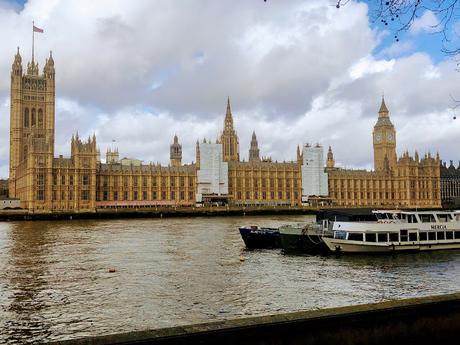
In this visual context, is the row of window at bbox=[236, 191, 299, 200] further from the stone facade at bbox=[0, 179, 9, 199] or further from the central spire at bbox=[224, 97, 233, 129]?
the stone facade at bbox=[0, 179, 9, 199]

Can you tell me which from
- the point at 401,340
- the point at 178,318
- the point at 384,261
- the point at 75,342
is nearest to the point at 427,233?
the point at 384,261

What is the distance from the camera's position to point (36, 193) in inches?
4082

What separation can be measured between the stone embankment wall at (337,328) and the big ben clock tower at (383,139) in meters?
169

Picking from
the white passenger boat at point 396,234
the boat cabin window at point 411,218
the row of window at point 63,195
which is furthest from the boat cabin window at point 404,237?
the row of window at point 63,195

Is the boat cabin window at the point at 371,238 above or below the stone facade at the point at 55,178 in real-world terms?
below

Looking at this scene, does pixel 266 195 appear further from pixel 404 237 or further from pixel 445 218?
pixel 404 237

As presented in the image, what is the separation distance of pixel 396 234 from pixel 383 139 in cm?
14518

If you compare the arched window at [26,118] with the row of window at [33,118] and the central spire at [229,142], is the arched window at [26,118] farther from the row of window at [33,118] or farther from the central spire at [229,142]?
the central spire at [229,142]

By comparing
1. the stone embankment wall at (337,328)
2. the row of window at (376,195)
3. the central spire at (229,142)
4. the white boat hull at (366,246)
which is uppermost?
the central spire at (229,142)

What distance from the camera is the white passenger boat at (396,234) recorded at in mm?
34000

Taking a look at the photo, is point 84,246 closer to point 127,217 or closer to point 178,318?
point 178,318

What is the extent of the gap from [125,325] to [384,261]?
2015 cm

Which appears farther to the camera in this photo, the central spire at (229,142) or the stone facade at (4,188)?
the central spire at (229,142)

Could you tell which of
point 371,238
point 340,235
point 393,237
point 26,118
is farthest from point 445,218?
point 26,118
